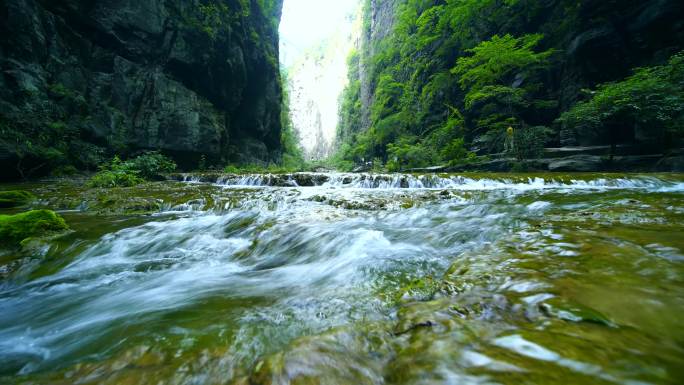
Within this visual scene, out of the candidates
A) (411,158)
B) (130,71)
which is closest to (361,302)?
(411,158)

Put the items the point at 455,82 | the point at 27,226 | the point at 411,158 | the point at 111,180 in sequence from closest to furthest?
the point at 27,226
the point at 111,180
the point at 411,158
the point at 455,82

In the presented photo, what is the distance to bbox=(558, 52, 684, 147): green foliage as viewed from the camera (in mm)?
7977

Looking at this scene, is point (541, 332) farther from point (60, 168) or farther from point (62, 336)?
point (60, 168)

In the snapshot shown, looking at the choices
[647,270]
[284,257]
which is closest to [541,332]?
[647,270]

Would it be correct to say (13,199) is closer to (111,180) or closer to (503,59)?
(111,180)

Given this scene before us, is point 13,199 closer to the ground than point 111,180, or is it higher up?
closer to the ground

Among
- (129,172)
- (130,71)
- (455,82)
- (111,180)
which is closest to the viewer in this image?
(111,180)

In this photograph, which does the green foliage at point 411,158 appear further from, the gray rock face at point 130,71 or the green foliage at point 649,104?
the gray rock face at point 130,71

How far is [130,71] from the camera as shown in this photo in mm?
14648

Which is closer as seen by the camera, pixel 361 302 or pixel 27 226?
pixel 361 302

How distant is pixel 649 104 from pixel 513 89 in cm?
458

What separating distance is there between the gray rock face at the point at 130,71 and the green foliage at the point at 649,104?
61.7ft

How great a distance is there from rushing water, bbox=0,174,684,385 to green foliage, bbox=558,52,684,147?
6419mm

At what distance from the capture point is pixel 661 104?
812cm
